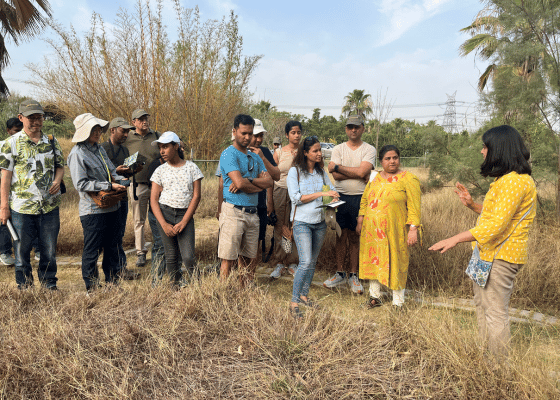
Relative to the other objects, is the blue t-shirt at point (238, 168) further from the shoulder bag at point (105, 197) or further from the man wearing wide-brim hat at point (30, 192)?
the man wearing wide-brim hat at point (30, 192)

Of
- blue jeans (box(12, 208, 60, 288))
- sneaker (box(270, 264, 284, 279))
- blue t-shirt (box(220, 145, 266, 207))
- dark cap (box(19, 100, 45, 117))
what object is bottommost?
sneaker (box(270, 264, 284, 279))

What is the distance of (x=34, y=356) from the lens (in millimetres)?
2529

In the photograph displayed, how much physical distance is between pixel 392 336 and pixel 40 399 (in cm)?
227

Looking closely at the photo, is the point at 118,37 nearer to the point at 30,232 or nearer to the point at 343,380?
the point at 30,232

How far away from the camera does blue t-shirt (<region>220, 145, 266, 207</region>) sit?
3.62 m

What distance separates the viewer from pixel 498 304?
2.54m

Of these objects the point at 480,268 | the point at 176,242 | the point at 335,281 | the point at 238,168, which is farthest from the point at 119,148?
the point at 480,268

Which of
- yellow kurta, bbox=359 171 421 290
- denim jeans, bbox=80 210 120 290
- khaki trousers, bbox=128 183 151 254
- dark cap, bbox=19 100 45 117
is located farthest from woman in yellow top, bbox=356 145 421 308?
dark cap, bbox=19 100 45 117

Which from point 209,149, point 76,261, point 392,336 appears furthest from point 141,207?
point 209,149

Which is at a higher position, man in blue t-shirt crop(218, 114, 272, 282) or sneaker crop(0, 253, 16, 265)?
man in blue t-shirt crop(218, 114, 272, 282)

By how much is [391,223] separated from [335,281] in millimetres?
1186

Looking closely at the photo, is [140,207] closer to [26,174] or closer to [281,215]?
[26,174]

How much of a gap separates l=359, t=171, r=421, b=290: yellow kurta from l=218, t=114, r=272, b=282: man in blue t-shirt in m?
1.10

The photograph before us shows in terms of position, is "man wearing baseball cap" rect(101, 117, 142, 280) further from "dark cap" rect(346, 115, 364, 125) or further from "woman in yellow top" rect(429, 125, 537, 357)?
"woman in yellow top" rect(429, 125, 537, 357)
